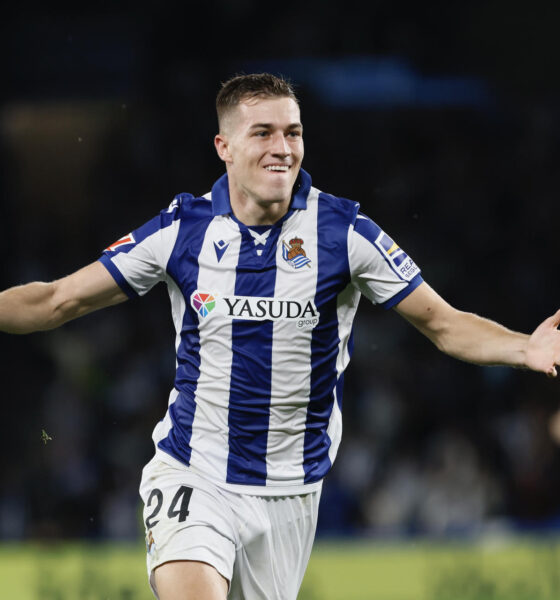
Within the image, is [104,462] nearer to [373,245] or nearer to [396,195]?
[396,195]

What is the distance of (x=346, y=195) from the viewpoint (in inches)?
321

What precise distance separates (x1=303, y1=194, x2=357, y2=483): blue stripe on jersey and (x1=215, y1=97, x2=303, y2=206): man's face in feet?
0.60

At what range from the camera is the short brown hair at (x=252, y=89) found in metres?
3.46

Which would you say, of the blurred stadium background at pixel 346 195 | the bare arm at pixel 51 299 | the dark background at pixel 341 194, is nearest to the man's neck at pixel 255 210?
the bare arm at pixel 51 299

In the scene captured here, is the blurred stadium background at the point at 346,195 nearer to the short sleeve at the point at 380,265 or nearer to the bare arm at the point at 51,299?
the short sleeve at the point at 380,265

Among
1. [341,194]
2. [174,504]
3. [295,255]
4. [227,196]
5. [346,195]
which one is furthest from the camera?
[346,195]

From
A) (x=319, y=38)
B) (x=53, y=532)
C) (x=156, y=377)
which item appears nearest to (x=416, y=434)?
(x=156, y=377)

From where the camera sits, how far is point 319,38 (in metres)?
8.80

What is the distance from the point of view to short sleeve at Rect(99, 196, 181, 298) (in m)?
3.51

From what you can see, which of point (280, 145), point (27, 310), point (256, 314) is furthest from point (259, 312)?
point (27, 310)

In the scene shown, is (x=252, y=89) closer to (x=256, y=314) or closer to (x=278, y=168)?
(x=278, y=168)

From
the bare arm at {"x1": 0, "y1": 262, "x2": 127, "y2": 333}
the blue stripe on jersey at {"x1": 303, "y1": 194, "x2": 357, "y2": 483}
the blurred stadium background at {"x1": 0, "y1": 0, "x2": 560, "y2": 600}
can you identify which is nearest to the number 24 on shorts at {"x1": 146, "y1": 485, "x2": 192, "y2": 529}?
the blue stripe on jersey at {"x1": 303, "y1": 194, "x2": 357, "y2": 483}

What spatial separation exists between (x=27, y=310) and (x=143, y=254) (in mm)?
425

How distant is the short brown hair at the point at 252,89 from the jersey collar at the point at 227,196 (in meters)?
0.25
